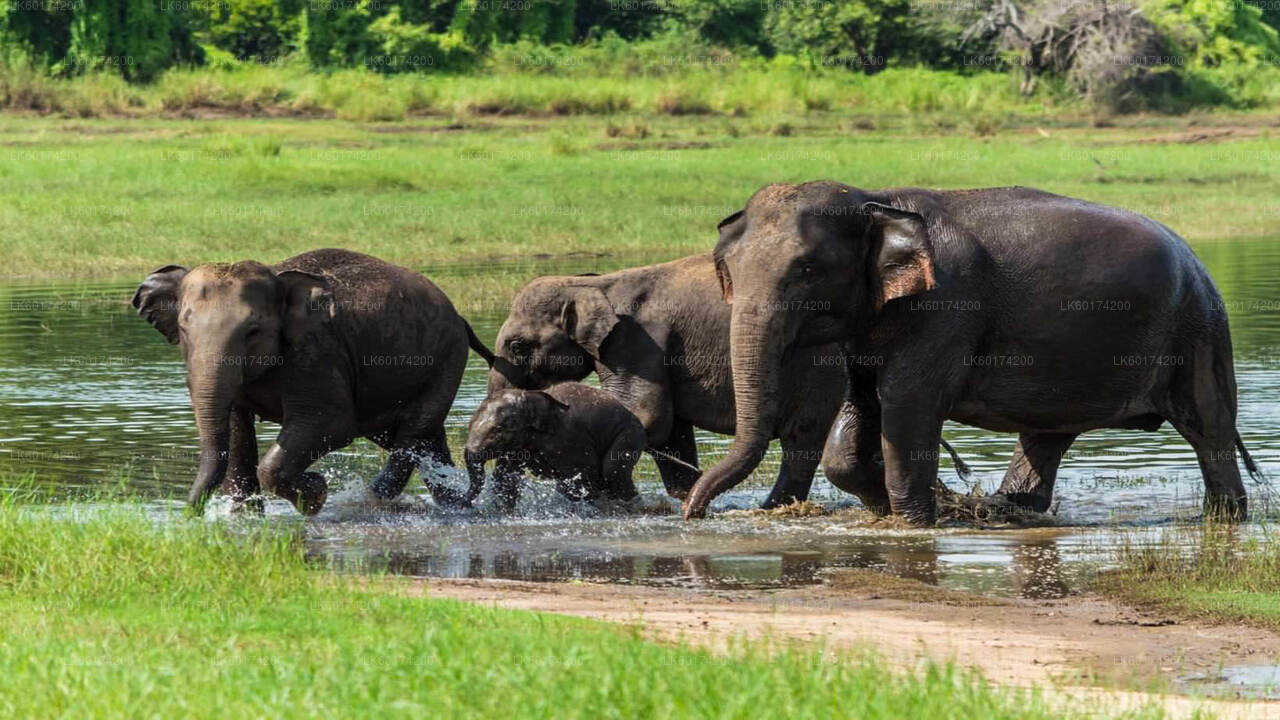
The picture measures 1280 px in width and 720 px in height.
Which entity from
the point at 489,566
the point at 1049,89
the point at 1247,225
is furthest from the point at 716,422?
the point at 1049,89

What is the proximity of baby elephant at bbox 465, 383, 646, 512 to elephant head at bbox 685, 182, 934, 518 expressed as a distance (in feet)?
4.51

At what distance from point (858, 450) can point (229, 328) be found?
12.2ft

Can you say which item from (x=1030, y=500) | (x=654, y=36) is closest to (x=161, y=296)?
(x=1030, y=500)

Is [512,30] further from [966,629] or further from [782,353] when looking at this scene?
[966,629]

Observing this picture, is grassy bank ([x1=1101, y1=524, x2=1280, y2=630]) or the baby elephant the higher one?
grassy bank ([x1=1101, y1=524, x2=1280, y2=630])

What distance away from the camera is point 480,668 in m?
6.95

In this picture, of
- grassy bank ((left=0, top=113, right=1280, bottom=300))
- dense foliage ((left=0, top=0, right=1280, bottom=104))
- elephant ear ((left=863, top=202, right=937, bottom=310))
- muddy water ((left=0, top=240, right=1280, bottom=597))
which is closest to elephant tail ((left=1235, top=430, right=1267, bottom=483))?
muddy water ((left=0, top=240, right=1280, bottom=597))

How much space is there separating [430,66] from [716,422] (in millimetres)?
39666

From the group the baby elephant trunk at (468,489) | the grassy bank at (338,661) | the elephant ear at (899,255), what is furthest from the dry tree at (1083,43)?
the grassy bank at (338,661)

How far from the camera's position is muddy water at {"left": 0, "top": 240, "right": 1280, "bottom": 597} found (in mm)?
11031

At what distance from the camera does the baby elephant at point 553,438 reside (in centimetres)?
1291

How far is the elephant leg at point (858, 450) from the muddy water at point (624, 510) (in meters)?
0.28

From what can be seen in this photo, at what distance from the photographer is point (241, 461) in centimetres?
1277

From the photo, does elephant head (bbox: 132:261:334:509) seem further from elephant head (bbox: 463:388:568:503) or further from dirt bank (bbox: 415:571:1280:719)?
dirt bank (bbox: 415:571:1280:719)
